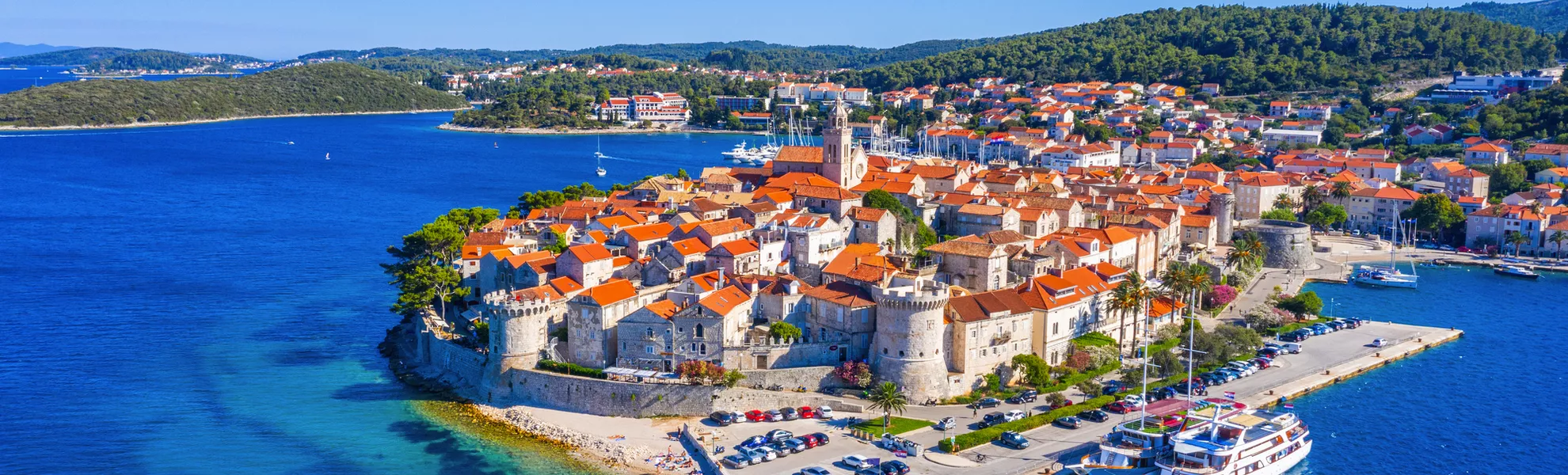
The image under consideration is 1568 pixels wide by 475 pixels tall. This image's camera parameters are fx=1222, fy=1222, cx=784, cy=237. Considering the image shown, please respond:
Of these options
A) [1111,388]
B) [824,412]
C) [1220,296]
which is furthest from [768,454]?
[1220,296]

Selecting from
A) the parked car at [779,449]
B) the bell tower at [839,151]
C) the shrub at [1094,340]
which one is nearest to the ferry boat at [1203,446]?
the parked car at [779,449]

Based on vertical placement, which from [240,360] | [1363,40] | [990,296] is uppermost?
[1363,40]

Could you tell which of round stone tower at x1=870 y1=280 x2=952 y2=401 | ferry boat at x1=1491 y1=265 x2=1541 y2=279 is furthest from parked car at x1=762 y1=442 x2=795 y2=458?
ferry boat at x1=1491 y1=265 x2=1541 y2=279

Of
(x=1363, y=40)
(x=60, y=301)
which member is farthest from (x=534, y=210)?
(x=1363, y=40)

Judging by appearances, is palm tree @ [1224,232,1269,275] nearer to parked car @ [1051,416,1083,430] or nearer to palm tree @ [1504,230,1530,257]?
palm tree @ [1504,230,1530,257]

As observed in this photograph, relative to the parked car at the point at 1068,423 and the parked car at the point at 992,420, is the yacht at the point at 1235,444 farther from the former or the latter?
the parked car at the point at 992,420

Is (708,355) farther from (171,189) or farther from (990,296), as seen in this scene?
(171,189)
